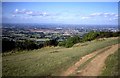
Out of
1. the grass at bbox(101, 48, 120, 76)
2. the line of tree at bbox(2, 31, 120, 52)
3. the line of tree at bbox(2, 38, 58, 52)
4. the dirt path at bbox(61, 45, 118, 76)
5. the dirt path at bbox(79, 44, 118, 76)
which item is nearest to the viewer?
the grass at bbox(101, 48, 120, 76)

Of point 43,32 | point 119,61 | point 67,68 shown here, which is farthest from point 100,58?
point 43,32

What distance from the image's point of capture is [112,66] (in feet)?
57.4

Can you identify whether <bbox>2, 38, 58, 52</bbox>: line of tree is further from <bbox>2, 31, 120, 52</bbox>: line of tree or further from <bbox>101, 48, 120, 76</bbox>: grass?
<bbox>101, 48, 120, 76</bbox>: grass

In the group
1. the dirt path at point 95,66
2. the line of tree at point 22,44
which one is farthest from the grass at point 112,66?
the line of tree at point 22,44

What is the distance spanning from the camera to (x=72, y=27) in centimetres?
3228

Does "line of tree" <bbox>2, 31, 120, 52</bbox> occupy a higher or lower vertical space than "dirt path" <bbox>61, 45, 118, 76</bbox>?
higher

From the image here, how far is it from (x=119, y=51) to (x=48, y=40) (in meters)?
20.5

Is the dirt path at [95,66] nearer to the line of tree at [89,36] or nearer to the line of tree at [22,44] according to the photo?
the line of tree at [89,36]

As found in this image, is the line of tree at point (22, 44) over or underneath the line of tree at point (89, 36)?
underneath

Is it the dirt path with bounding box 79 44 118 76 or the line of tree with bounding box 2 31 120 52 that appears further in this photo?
the line of tree with bounding box 2 31 120 52

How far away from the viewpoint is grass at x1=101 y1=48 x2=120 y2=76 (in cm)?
1602

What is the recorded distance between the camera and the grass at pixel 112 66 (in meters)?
16.0

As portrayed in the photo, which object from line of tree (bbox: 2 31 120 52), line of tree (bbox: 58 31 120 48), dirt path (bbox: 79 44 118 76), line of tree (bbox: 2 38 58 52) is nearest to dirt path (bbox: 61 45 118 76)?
dirt path (bbox: 79 44 118 76)

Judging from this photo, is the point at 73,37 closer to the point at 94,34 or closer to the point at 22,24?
the point at 94,34
